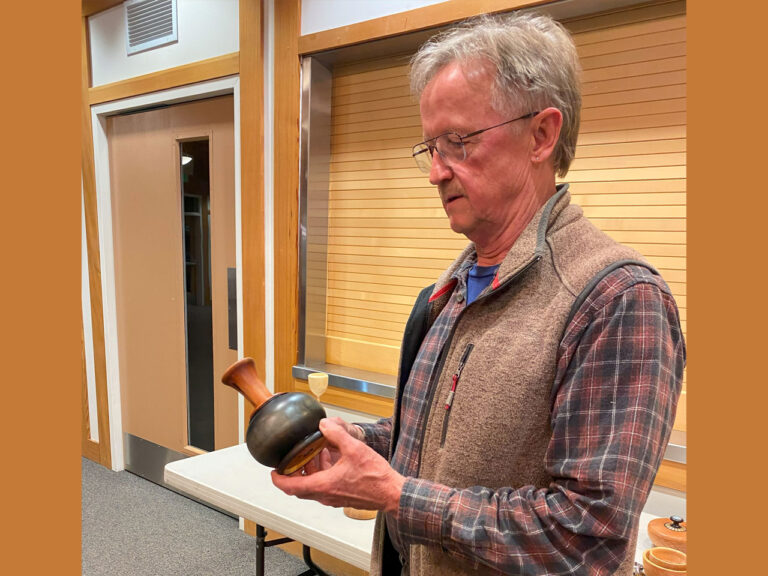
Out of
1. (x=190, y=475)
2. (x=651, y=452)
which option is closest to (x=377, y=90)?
(x=190, y=475)

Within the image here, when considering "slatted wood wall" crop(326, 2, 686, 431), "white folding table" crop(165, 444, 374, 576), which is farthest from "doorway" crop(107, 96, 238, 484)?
"white folding table" crop(165, 444, 374, 576)

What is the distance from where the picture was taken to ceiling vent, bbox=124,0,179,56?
300 centimetres

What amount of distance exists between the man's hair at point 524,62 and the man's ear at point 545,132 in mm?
17

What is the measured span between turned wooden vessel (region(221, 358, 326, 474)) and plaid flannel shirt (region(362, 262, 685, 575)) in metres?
0.22

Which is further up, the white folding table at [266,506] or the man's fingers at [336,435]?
the man's fingers at [336,435]

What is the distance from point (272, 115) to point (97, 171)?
159cm

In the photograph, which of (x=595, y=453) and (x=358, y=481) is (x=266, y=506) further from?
(x=595, y=453)

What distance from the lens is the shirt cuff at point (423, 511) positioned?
784mm

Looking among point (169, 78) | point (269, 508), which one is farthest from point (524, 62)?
point (169, 78)

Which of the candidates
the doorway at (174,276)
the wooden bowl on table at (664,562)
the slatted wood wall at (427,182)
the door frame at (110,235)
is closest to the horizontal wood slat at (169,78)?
the door frame at (110,235)

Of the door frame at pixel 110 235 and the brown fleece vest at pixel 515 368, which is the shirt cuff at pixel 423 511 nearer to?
the brown fleece vest at pixel 515 368

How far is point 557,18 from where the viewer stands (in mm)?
1942

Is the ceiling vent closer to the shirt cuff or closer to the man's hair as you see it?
the man's hair

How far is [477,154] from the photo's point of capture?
0.91m
